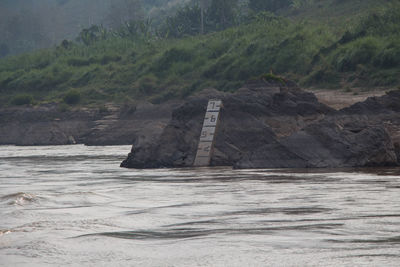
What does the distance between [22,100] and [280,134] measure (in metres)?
59.8

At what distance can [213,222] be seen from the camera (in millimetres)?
11766

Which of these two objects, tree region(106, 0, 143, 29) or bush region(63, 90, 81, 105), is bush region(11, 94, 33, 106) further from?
tree region(106, 0, 143, 29)

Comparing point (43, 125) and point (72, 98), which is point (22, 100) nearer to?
point (72, 98)

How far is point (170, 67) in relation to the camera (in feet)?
260

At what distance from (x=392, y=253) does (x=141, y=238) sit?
141 inches

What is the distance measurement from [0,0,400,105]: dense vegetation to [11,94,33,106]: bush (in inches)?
4.3

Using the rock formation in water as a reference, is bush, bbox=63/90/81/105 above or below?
above

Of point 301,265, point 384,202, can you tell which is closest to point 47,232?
point 301,265

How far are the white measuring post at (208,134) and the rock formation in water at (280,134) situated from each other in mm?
208

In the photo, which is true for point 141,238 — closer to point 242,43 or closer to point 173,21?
point 242,43

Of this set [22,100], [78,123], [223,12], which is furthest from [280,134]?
[223,12]

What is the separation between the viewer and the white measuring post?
995 inches

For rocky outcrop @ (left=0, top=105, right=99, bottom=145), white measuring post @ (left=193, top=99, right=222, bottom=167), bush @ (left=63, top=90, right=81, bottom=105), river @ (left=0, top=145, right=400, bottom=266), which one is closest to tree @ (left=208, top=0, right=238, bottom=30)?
bush @ (left=63, top=90, right=81, bottom=105)

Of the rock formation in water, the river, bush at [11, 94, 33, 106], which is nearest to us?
the river
